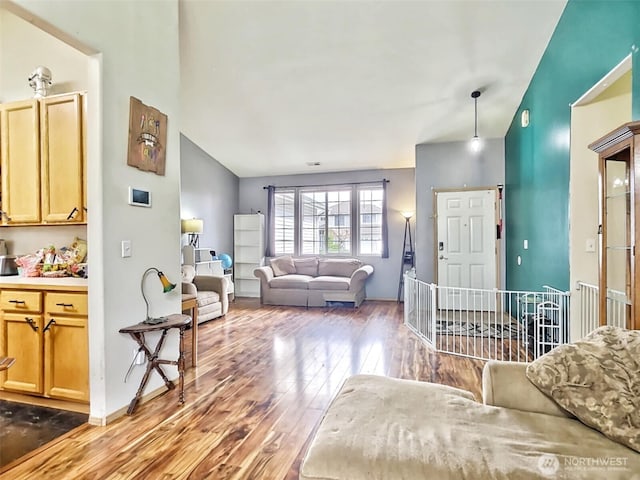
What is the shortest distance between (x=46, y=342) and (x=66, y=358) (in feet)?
0.68

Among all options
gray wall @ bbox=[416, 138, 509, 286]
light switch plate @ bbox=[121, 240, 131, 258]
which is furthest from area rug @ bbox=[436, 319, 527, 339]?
light switch plate @ bbox=[121, 240, 131, 258]

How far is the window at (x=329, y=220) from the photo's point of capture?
7016 millimetres

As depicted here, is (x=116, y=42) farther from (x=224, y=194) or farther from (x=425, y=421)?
(x=224, y=194)

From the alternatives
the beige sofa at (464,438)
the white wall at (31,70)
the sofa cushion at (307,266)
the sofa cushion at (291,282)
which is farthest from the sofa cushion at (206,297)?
the beige sofa at (464,438)

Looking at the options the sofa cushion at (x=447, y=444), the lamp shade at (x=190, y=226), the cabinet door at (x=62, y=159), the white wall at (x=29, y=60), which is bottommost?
the sofa cushion at (x=447, y=444)

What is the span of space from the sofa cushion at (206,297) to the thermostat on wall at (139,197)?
2.59 metres

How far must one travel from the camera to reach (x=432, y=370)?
313 cm

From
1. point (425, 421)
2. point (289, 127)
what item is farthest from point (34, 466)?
point (289, 127)

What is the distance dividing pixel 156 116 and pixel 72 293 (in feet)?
4.80

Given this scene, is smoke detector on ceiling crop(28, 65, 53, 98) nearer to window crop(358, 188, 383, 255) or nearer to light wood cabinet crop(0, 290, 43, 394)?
light wood cabinet crop(0, 290, 43, 394)

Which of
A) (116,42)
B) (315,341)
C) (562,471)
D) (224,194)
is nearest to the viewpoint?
(562,471)

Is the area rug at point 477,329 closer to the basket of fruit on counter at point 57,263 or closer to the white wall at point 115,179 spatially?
the white wall at point 115,179

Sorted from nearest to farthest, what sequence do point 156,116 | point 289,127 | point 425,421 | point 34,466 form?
point 425,421 → point 34,466 → point 156,116 → point 289,127

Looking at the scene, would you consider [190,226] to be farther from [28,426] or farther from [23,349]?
[28,426]
